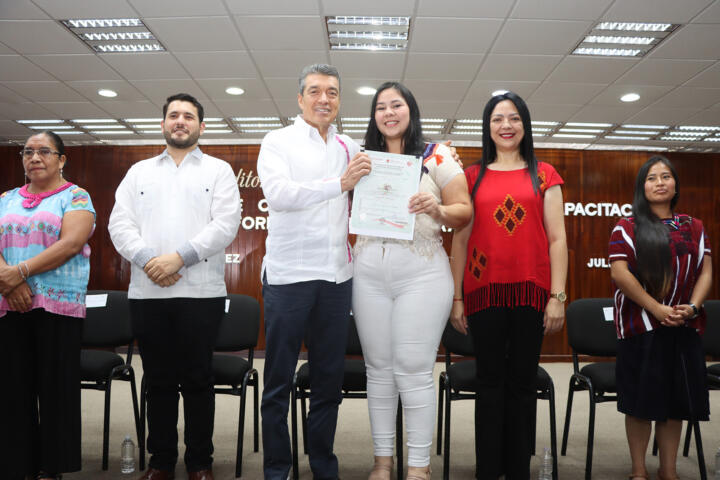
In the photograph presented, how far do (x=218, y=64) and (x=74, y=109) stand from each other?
308 cm

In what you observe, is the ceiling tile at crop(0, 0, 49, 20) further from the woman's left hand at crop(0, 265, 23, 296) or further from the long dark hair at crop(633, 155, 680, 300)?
the long dark hair at crop(633, 155, 680, 300)

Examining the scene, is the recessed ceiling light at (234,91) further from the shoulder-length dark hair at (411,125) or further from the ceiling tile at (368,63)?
the shoulder-length dark hair at (411,125)

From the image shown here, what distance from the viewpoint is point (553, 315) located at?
2098 millimetres

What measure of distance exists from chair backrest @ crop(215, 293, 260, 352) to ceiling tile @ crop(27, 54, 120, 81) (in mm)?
4334

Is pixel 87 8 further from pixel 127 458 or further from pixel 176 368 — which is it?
pixel 127 458

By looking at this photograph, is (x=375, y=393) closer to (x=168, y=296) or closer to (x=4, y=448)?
(x=168, y=296)

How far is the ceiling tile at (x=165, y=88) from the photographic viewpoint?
656 centimetres

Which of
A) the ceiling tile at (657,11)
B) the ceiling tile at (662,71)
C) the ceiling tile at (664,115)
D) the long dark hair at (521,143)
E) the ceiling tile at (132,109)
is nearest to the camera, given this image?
the long dark hair at (521,143)

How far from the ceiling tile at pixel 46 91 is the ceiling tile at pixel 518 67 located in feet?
17.9

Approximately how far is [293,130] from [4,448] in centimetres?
185

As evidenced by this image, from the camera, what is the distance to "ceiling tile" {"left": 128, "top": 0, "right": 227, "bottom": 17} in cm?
469

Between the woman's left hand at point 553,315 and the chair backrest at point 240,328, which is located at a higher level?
the woman's left hand at point 553,315

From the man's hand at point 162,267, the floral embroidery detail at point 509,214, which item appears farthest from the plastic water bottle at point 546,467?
the man's hand at point 162,267

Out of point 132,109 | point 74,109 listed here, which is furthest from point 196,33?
point 74,109
